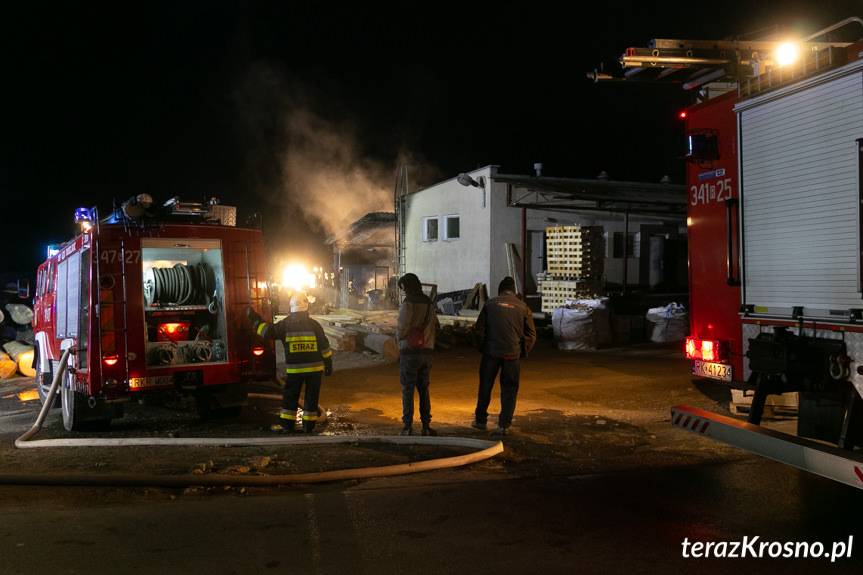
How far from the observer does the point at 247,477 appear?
5.02m

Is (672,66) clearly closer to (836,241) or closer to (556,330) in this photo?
(836,241)

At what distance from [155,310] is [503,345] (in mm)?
4439

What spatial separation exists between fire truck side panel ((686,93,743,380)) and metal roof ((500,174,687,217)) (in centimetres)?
1303

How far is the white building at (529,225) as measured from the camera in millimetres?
20406

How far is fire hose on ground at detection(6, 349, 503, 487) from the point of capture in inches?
194

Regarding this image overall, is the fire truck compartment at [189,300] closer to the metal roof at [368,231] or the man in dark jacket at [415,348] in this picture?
the man in dark jacket at [415,348]

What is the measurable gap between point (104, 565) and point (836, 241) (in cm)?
523

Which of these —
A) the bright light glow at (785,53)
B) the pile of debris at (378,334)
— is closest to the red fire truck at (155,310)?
the pile of debris at (378,334)

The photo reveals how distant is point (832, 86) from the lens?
4.66m

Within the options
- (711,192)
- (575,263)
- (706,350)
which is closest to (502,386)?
(706,350)

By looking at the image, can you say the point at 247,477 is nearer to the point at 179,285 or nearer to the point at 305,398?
the point at 305,398

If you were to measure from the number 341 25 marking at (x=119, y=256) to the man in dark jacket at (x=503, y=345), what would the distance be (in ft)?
12.7

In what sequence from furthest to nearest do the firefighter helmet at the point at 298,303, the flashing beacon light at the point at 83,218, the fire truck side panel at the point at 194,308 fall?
the flashing beacon light at the point at 83,218 → the firefighter helmet at the point at 298,303 → the fire truck side panel at the point at 194,308

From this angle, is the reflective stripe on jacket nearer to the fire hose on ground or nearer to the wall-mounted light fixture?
the fire hose on ground
